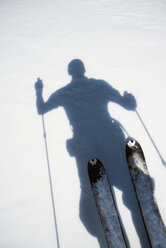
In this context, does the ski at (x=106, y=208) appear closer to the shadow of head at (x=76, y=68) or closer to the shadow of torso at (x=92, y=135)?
the shadow of torso at (x=92, y=135)

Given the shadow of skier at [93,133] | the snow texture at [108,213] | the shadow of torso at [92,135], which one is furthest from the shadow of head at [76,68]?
the snow texture at [108,213]

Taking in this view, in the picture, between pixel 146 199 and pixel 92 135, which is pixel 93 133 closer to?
pixel 92 135

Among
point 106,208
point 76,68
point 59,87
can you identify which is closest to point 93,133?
point 106,208

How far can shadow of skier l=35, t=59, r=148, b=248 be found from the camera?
2.27 m

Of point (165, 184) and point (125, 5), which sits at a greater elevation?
point (125, 5)

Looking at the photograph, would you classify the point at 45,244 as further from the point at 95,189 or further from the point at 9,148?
the point at 9,148

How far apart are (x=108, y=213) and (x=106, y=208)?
57 millimetres

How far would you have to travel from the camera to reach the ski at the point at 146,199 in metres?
1.83

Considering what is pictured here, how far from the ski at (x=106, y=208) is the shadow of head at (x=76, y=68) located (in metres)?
2.52

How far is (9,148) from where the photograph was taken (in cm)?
314

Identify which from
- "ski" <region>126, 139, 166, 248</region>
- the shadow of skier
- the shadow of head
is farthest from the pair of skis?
the shadow of head

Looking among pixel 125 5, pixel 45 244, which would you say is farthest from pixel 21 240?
pixel 125 5

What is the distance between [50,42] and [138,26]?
275cm

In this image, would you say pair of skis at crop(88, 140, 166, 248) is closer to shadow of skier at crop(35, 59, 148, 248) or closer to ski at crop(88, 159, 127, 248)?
ski at crop(88, 159, 127, 248)
